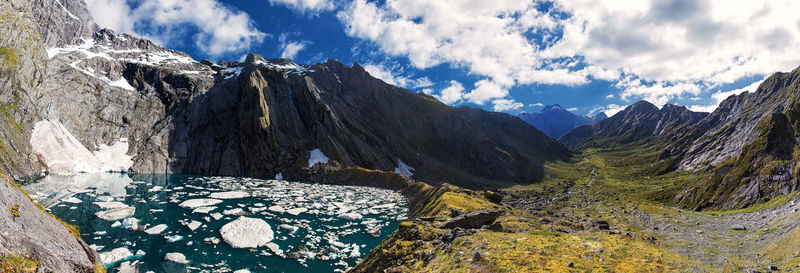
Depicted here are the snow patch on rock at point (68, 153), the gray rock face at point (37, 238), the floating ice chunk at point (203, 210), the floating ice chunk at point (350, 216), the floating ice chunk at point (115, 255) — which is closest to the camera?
the gray rock face at point (37, 238)

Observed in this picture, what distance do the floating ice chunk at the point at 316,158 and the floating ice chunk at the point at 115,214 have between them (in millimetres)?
69431

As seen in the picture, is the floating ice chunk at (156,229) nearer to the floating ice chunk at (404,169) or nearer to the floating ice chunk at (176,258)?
the floating ice chunk at (176,258)

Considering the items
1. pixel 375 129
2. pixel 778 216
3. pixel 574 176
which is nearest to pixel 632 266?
pixel 778 216

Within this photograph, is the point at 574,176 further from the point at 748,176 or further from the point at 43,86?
the point at 43,86

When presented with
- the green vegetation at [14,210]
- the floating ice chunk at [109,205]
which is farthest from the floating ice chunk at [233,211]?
the green vegetation at [14,210]

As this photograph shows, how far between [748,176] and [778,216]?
101ft

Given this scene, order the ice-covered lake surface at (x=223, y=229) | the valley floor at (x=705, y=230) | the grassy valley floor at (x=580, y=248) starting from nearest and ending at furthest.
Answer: the grassy valley floor at (x=580, y=248) < the valley floor at (x=705, y=230) < the ice-covered lake surface at (x=223, y=229)

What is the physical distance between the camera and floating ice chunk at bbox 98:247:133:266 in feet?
76.1

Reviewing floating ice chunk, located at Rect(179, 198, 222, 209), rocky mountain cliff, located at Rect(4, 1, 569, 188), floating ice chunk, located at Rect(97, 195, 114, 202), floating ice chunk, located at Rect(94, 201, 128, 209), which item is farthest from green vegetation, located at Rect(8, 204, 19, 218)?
rocky mountain cliff, located at Rect(4, 1, 569, 188)

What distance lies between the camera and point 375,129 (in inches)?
5581

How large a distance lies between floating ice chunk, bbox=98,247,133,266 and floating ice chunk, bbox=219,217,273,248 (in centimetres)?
689

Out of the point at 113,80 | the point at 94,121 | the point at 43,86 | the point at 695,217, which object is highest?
the point at 113,80

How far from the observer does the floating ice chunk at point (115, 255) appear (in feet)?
76.1

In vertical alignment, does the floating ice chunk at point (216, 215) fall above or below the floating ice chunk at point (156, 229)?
above
